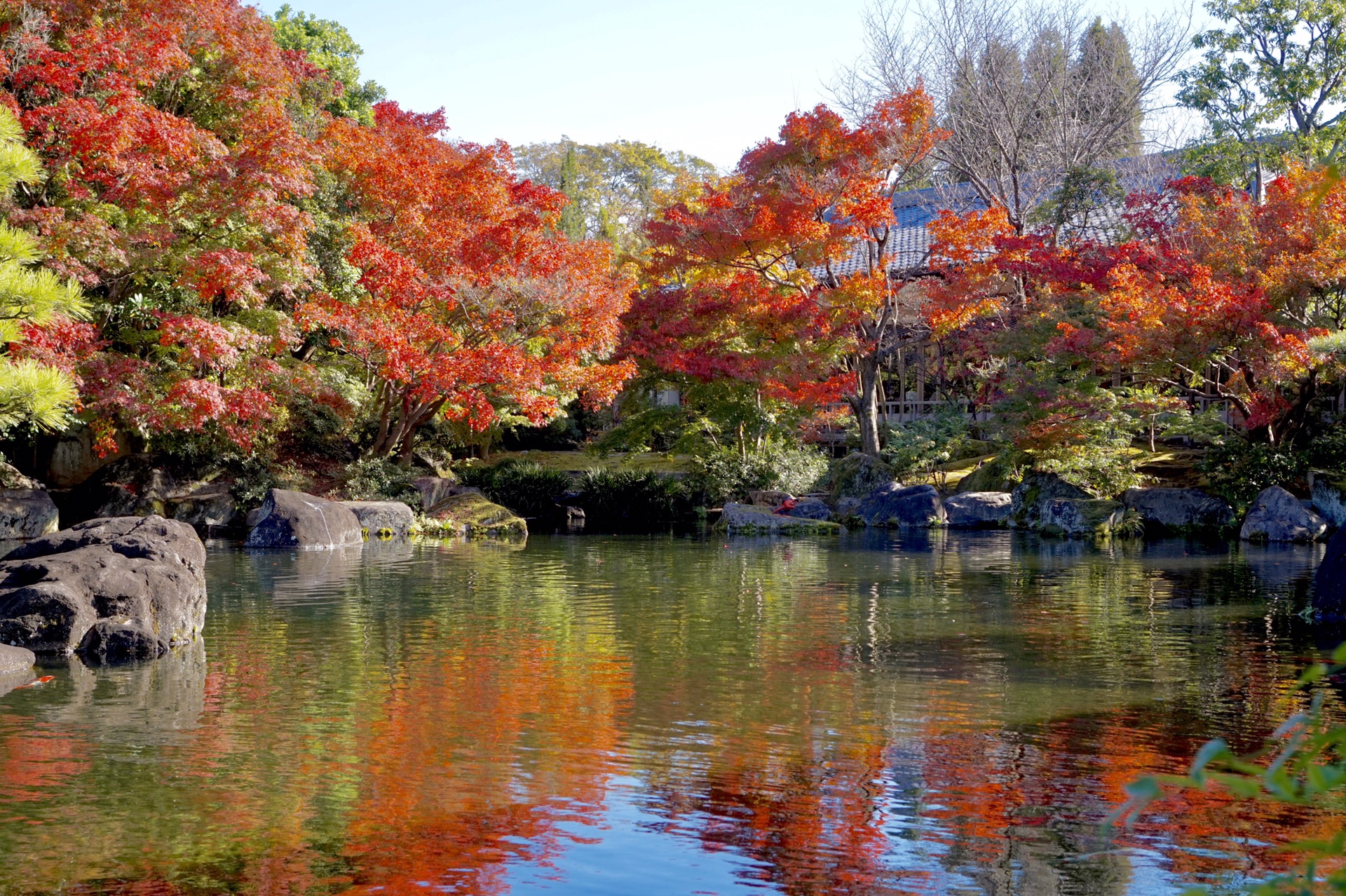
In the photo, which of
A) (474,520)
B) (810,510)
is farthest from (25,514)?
(810,510)

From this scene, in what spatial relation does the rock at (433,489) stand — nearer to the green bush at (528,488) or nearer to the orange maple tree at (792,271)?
the green bush at (528,488)

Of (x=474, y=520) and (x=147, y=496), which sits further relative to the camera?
(x=474, y=520)

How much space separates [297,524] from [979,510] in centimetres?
1176

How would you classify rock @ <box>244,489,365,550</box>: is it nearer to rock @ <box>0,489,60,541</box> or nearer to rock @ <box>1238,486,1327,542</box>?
rock @ <box>0,489,60,541</box>

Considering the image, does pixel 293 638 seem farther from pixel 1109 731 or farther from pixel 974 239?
pixel 974 239

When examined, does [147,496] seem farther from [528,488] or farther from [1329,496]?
[1329,496]

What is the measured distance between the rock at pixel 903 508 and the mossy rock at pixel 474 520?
641cm

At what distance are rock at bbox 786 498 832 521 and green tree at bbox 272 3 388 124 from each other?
1136cm

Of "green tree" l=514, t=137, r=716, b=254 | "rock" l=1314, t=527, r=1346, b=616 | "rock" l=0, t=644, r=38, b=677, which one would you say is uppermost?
"green tree" l=514, t=137, r=716, b=254

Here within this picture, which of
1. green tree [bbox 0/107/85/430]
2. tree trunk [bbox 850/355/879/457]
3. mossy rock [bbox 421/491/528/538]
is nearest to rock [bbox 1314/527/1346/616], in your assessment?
green tree [bbox 0/107/85/430]

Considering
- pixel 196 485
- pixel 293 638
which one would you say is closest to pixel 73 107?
pixel 196 485

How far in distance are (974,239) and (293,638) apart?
15796 millimetres

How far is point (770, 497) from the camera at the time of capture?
875 inches

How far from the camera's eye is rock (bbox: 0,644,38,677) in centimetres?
764
